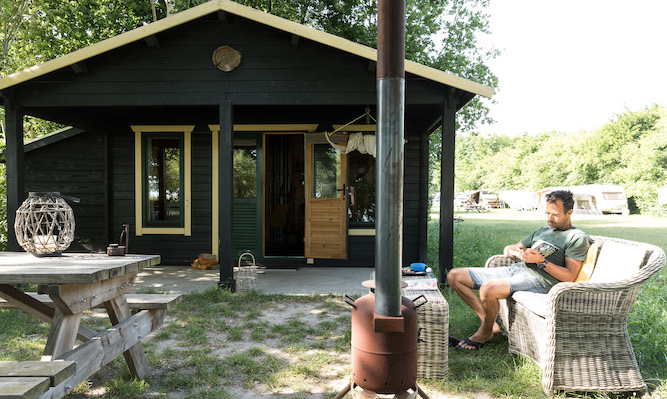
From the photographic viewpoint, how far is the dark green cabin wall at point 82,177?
713 centimetres

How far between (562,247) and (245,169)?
17.4ft

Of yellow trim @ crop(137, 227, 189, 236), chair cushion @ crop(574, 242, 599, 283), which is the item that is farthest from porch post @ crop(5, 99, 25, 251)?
chair cushion @ crop(574, 242, 599, 283)

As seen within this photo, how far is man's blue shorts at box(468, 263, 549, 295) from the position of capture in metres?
3.09

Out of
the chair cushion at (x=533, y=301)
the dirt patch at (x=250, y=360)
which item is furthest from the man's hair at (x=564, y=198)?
the dirt patch at (x=250, y=360)

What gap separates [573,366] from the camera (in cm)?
257

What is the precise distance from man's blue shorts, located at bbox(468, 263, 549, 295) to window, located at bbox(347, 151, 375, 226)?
3508mm

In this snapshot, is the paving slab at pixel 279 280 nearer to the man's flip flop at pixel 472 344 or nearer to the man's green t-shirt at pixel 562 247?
the man's flip flop at pixel 472 344

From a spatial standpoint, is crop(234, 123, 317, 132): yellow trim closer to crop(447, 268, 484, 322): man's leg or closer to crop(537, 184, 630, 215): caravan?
crop(447, 268, 484, 322): man's leg

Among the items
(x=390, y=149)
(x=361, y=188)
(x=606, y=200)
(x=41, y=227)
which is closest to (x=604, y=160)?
(x=606, y=200)

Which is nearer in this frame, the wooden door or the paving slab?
the paving slab

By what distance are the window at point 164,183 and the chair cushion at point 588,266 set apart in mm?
5931

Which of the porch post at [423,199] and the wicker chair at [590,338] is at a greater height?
the porch post at [423,199]

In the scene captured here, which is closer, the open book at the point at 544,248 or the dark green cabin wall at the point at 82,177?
the open book at the point at 544,248

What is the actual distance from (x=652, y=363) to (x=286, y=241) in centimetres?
722
